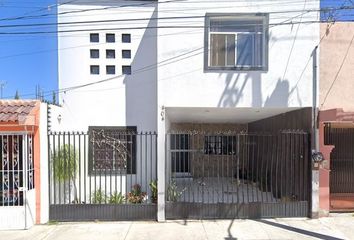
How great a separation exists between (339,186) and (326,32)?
422 cm

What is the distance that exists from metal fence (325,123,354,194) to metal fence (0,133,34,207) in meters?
7.79

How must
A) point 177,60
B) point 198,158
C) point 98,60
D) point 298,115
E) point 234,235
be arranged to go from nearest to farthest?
1. point 234,235
2. point 177,60
3. point 298,115
4. point 98,60
5. point 198,158

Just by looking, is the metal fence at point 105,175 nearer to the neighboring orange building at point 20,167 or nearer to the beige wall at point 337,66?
the neighboring orange building at point 20,167

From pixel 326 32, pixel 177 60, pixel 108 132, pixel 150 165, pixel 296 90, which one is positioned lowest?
pixel 150 165

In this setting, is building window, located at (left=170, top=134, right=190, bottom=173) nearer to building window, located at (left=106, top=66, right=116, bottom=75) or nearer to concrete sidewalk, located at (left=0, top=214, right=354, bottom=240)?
building window, located at (left=106, top=66, right=116, bottom=75)

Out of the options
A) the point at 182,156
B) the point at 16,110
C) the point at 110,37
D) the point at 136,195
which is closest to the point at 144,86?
the point at 110,37

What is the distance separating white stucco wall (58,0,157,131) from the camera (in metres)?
11.0

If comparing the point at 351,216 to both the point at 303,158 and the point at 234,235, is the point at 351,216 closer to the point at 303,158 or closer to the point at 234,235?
the point at 303,158

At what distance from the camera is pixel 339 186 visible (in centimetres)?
1023

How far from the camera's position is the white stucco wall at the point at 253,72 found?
9.16 meters

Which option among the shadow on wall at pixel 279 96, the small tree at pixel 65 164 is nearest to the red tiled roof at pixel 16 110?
the small tree at pixel 65 164

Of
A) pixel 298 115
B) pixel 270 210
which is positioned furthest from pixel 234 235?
pixel 298 115

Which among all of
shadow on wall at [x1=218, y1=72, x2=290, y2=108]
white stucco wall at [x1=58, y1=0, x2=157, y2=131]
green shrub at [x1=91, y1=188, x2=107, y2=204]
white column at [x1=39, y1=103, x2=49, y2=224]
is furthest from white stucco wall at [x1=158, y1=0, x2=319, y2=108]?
white column at [x1=39, y1=103, x2=49, y2=224]

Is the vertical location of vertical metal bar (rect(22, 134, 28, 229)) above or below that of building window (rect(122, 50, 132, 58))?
below
